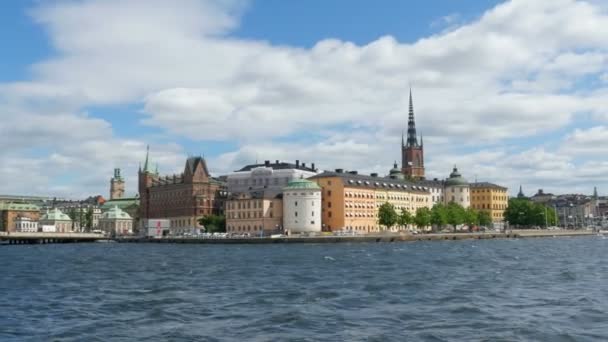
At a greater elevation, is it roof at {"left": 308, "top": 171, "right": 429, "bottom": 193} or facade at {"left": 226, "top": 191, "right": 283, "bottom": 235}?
roof at {"left": 308, "top": 171, "right": 429, "bottom": 193}

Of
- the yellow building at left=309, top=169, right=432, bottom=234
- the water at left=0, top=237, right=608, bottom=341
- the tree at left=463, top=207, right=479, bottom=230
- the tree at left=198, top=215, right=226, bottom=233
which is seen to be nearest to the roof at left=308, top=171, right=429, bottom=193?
the yellow building at left=309, top=169, right=432, bottom=234

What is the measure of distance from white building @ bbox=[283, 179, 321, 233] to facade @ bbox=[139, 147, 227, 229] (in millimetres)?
29060

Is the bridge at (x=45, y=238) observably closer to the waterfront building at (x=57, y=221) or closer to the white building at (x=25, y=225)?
the waterfront building at (x=57, y=221)

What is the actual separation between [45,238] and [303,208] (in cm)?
5621

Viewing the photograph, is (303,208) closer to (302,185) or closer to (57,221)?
(302,185)

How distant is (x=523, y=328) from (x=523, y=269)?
83.3 ft

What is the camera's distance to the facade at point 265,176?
144725 mm

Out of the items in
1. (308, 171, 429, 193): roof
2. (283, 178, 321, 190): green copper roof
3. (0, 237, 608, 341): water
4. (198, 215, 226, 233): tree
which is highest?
Answer: (308, 171, 429, 193): roof

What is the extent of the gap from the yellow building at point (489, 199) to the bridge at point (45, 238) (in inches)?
3470

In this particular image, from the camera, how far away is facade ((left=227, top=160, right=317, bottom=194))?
475ft

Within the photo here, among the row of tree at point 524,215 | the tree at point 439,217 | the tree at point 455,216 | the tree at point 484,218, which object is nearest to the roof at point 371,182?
the tree at point 439,217

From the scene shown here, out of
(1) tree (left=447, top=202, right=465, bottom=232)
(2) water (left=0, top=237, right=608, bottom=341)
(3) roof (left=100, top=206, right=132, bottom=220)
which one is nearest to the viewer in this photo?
(2) water (left=0, top=237, right=608, bottom=341)

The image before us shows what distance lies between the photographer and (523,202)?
6816 inches

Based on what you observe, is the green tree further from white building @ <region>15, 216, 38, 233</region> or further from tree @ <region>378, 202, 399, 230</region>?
white building @ <region>15, 216, 38, 233</region>
